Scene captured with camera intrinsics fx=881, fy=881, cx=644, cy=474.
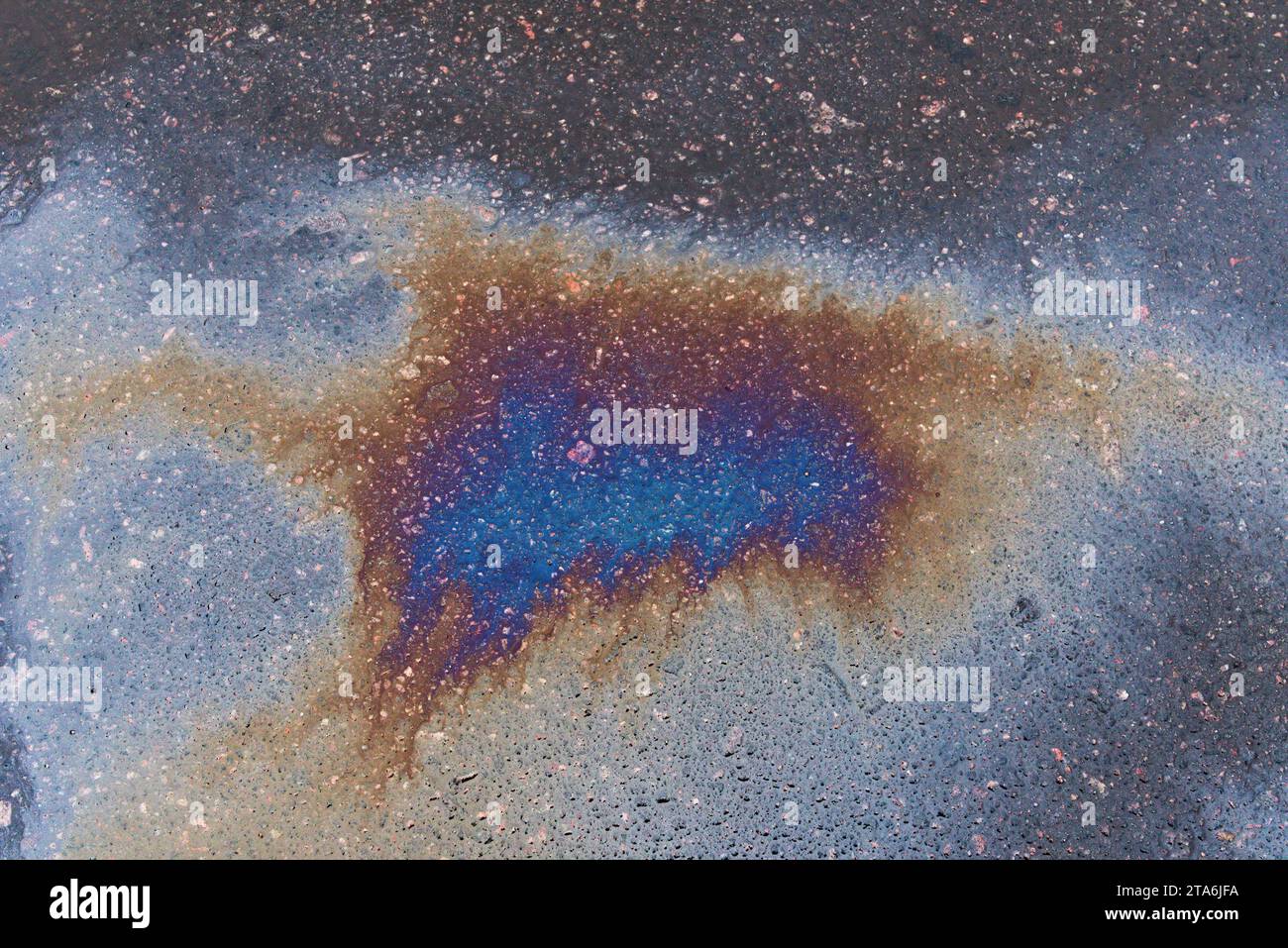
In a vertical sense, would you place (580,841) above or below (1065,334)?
below

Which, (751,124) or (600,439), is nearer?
(600,439)

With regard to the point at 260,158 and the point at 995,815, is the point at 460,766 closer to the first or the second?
the point at 995,815

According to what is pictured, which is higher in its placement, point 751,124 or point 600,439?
point 751,124

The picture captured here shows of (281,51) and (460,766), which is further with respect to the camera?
(281,51)

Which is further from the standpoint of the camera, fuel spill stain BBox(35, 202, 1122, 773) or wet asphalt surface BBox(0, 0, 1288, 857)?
wet asphalt surface BBox(0, 0, 1288, 857)

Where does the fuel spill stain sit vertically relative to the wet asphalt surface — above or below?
below

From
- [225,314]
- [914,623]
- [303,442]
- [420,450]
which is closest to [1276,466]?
[914,623]

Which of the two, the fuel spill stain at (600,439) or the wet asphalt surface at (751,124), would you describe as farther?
the wet asphalt surface at (751,124)

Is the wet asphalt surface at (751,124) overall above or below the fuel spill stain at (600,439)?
above
